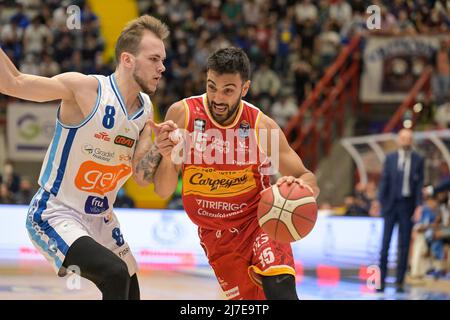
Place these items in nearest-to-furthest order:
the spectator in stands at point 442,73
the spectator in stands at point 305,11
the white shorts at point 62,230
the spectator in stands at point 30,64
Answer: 1. the white shorts at point 62,230
2. the spectator in stands at point 442,73
3. the spectator in stands at point 30,64
4. the spectator in stands at point 305,11

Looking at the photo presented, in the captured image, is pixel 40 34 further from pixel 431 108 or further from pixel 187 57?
pixel 431 108

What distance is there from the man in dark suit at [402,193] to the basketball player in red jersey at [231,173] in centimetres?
513

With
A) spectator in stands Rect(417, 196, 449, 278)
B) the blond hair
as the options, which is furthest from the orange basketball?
spectator in stands Rect(417, 196, 449, 278)

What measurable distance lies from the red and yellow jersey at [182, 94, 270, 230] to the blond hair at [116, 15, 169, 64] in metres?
0.54

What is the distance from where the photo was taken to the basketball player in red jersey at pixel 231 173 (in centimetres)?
539

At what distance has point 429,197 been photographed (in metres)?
12.2

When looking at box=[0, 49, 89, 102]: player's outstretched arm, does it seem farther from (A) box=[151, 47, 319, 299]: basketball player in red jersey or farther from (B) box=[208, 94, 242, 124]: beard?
(B) box=[208, 94, 242, 124]: beard

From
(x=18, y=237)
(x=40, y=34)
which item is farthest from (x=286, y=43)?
(x=18, y=237)

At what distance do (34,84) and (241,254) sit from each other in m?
1.73

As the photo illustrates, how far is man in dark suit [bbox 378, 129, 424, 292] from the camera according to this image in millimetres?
10375

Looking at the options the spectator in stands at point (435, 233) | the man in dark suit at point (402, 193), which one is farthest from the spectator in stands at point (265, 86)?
the man in dark suit at point (402, 193)

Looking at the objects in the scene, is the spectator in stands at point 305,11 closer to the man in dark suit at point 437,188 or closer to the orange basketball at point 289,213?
the man in dark suit at point 437,188

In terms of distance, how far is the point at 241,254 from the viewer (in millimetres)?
5410

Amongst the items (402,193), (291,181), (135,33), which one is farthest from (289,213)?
(402,193)
